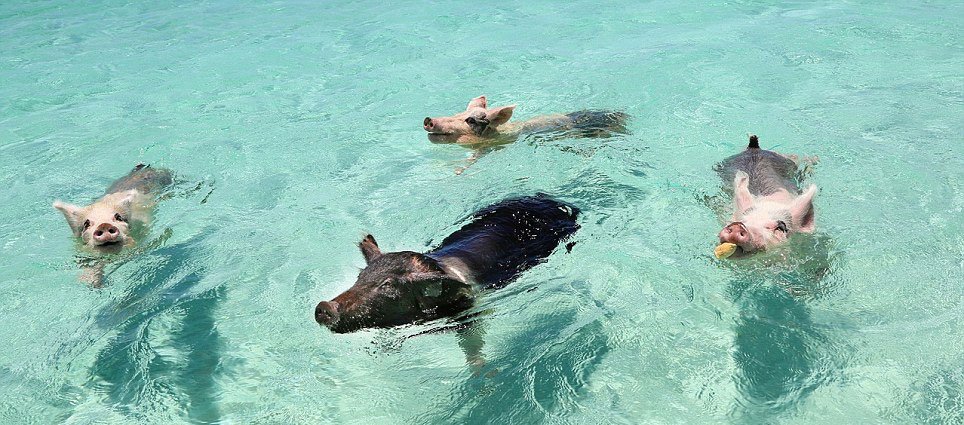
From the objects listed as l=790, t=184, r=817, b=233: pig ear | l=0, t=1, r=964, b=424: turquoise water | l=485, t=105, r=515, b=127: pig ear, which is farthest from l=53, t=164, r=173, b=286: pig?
l=790, t=184, r=817, b=233: pig ear

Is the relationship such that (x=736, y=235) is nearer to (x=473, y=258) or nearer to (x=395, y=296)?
(x=473, y=258)

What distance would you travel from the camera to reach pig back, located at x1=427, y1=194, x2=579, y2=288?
5832 millimetres

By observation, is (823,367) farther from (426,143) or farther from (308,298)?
(426,143)

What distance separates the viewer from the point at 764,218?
6199mm

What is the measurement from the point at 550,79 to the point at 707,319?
7.49 meters

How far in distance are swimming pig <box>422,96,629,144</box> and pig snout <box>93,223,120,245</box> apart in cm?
374

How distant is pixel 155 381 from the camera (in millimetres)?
5562

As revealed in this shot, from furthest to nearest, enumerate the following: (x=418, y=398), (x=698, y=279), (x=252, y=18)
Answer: (x=252, y=18) → (x=698, y=279) → (x=418, y=398)

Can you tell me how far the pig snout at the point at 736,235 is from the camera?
5656 millimetres

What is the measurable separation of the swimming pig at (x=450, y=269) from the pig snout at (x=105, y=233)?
2.85m

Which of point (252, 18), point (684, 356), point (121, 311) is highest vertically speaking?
point (684, 356)

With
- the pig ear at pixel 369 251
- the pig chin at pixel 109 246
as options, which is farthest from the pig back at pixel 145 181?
the pig ear at pixel 369 251

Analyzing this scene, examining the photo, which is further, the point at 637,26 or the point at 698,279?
the point at 637,26

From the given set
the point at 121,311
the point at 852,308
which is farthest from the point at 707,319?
the point at 121,311
